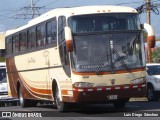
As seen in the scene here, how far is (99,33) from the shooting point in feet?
62.4

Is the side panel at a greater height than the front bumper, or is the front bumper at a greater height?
the side panel

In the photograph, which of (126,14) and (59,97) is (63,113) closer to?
(59,97)

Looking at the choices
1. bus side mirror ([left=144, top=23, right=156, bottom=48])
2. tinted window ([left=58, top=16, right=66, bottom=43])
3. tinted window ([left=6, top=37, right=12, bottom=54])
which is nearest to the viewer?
bus side mirror ([left=144, top=23, right=156, bottom=48])

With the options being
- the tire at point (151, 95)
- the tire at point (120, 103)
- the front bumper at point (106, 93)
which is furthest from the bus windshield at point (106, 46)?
the tire at point (151, 95)

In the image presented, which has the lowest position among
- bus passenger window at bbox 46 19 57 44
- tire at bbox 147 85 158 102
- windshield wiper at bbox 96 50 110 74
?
tire at bbox 147 85 158 102

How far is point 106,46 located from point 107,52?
0.22 m

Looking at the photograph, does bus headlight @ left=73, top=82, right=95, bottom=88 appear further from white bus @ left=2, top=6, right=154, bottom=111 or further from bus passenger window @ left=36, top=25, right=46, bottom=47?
bus passenger window @ left=36, top=25, right=46, bottom=47

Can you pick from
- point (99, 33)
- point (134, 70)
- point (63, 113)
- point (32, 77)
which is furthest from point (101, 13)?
point (32, 77)

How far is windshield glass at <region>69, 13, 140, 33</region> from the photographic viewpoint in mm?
19125

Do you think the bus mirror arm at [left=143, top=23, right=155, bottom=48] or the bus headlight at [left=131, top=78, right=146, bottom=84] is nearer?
the bus mirror arm at [left=143, top=23, right=155, bottom=48]

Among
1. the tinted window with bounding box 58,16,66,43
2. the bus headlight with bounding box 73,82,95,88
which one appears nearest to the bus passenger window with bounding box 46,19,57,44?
the tinted window with bounding box 58,16,66,43

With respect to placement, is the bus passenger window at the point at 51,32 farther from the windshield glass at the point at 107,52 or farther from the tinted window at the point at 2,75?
the tinted window at the point at 2,75

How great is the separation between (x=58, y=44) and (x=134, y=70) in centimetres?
296

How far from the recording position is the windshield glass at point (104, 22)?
19.1m
